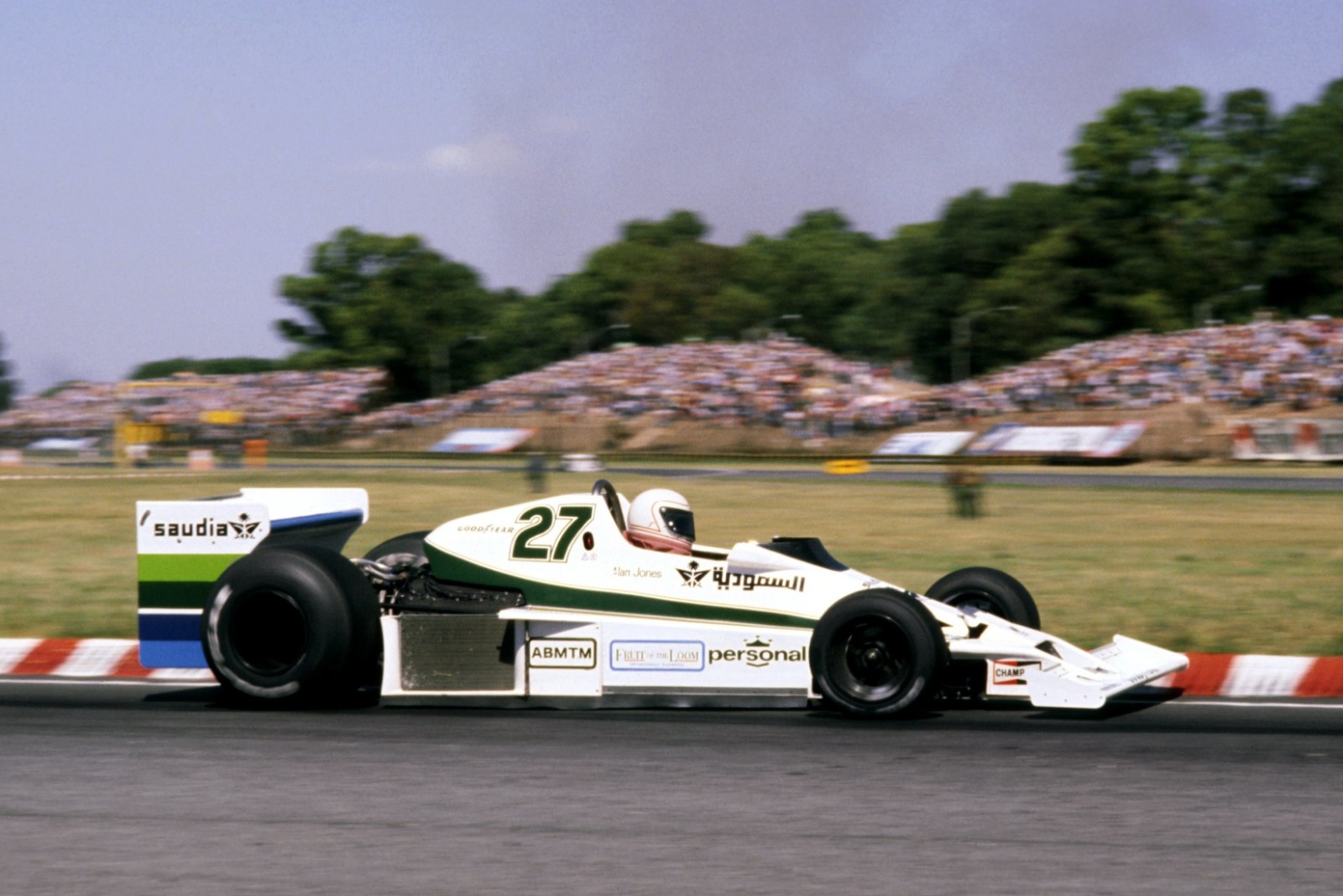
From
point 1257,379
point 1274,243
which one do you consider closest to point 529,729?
point 1257,379

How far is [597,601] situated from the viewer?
→ 8.36 metres

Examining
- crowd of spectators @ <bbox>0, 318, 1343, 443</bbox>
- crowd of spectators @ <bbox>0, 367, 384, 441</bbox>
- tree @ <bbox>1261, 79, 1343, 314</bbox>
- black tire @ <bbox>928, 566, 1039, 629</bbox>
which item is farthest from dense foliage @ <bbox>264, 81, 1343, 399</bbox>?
black tire @ <bbox>928, 566, 1039, 629</bbox>

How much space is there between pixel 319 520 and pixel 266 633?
48.5 inches

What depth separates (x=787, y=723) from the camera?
784cm

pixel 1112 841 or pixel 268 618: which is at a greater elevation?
pixel 268 618

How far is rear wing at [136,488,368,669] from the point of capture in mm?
8953

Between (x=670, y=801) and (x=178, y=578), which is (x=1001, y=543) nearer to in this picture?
(x=178, y=578)

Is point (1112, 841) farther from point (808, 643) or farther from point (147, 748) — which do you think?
point (147, 748)

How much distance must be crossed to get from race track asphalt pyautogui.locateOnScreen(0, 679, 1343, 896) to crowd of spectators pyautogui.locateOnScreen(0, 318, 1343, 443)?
3570 cm

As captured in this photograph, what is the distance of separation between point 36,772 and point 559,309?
96503 millimetres

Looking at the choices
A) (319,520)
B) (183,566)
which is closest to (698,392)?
(319,520)

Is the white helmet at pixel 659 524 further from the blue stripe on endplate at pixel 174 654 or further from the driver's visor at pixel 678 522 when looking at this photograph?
the blue stripe on endplate at pixel 174 654

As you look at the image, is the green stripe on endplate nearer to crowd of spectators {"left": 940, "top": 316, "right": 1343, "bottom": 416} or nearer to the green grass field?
the green grass field

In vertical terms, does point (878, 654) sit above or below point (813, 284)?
below
